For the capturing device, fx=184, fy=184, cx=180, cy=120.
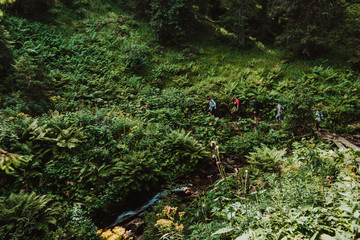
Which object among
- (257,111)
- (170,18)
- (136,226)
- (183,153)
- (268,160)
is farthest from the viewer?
(170,18)

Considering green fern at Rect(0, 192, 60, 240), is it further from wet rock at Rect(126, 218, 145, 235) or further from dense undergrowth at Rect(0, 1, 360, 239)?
wet rock at Rect(126, 218, 145, 235)

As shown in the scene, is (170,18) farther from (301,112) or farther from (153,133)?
(301,112)

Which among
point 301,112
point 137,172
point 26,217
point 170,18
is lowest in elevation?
point 26,217

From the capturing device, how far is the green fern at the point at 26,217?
4348 millimetres

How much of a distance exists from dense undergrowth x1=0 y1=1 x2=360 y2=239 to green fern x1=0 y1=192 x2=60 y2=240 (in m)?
0.03

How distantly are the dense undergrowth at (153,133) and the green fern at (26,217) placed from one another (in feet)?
0.10

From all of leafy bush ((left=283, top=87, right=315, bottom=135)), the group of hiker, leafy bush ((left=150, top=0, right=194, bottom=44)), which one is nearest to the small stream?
the group of hiker

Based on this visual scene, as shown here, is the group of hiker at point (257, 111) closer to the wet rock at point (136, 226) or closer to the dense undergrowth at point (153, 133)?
the dense undergrowth at point (153, 133)

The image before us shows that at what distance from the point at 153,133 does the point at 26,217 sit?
14.6 ft

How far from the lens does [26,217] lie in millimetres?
4531

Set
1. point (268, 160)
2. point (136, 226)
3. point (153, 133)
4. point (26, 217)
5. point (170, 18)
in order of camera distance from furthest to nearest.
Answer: point (170, 18) < point (153, 133) < point (268, 160) < point (136, 226) < point (26, 217)

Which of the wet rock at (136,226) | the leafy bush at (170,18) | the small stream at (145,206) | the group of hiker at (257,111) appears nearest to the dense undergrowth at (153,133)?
the small stream at (145,206)

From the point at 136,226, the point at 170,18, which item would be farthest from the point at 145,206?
the point at 170,18

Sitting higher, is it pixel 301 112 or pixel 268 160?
pixel 301 112
